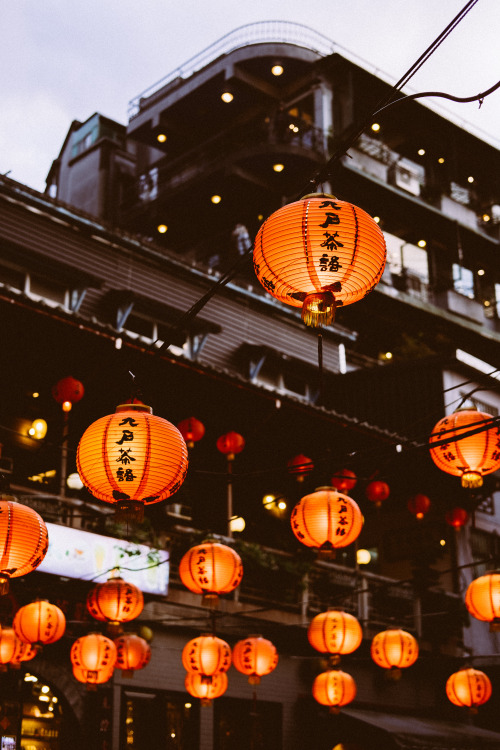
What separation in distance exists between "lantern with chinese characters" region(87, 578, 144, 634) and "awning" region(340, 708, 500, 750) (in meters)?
8.21

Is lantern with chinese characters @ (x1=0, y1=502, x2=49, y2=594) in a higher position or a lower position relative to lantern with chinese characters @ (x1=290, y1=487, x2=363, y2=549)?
lower

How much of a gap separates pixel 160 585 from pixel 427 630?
29.7ft

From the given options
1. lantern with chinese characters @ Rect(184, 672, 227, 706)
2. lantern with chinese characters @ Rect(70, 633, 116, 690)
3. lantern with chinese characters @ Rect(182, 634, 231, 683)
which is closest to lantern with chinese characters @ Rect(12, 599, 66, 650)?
lantern with chinese characters @ Rect(70, 633, 116, 690)

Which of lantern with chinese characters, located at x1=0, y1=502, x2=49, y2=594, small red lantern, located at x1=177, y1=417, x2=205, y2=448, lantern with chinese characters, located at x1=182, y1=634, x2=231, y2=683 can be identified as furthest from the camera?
small red lantern, located at x1=177, y1=417, x2=205, y2=448

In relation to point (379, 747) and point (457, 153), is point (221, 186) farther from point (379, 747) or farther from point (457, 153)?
point (379, 747)

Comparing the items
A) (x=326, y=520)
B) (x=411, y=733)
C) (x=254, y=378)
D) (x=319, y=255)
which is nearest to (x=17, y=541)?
(x=326, y=520)

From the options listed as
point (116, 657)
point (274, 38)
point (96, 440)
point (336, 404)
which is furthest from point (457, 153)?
point (96, 440)

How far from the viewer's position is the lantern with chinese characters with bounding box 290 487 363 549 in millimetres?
11672

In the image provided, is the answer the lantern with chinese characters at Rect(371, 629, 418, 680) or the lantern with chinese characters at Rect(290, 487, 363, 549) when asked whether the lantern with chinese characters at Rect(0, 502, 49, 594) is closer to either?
the lantern with chinese characters at Rect(290, 487, 363, 549)

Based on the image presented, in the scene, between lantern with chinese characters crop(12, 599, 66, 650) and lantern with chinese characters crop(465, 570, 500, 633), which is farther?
lantern with chinese characters crop(465, 570, 500, 633)

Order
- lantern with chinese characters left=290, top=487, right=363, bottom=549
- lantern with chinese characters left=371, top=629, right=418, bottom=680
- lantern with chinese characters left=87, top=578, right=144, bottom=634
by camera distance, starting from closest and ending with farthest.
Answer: lantern with chinese characters left=290, top=487, right=363, bottom=549 → lantern with chinese characters left=87, top=578, right=144, bottom=634 → lantern with chinese characters left=371, top=629, right=418, bottom=680

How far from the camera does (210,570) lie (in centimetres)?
1285

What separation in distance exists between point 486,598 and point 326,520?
11.9ft

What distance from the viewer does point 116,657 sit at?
45.7 feet
